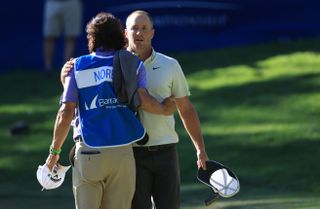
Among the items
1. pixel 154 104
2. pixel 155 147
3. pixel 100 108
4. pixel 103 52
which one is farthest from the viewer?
pixel 155 147

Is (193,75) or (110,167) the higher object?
(110,167)

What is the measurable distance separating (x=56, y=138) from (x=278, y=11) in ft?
34.8

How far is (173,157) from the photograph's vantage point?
662 centimetres

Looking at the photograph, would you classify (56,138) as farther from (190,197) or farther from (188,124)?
(190,197)

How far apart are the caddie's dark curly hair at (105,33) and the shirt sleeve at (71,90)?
0.24m

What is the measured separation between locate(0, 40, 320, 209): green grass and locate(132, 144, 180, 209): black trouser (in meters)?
2.52

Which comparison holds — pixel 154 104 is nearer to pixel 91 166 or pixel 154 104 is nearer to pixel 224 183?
pixel 91 166

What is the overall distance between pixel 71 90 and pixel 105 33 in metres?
0.42

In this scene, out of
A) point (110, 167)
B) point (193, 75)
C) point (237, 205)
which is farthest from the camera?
point (193, 75)

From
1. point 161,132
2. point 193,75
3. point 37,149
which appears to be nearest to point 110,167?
point 161,132

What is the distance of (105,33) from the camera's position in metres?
6.14

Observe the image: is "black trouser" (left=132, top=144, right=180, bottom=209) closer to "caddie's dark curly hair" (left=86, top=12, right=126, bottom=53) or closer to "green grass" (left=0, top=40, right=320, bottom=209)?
"caddie's dark curly hair" (left=86, top=12, right=126, bottom=53)

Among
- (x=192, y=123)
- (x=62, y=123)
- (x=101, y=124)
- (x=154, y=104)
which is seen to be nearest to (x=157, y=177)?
(x=192, y=123)

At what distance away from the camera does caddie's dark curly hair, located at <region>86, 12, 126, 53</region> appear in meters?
6.13
